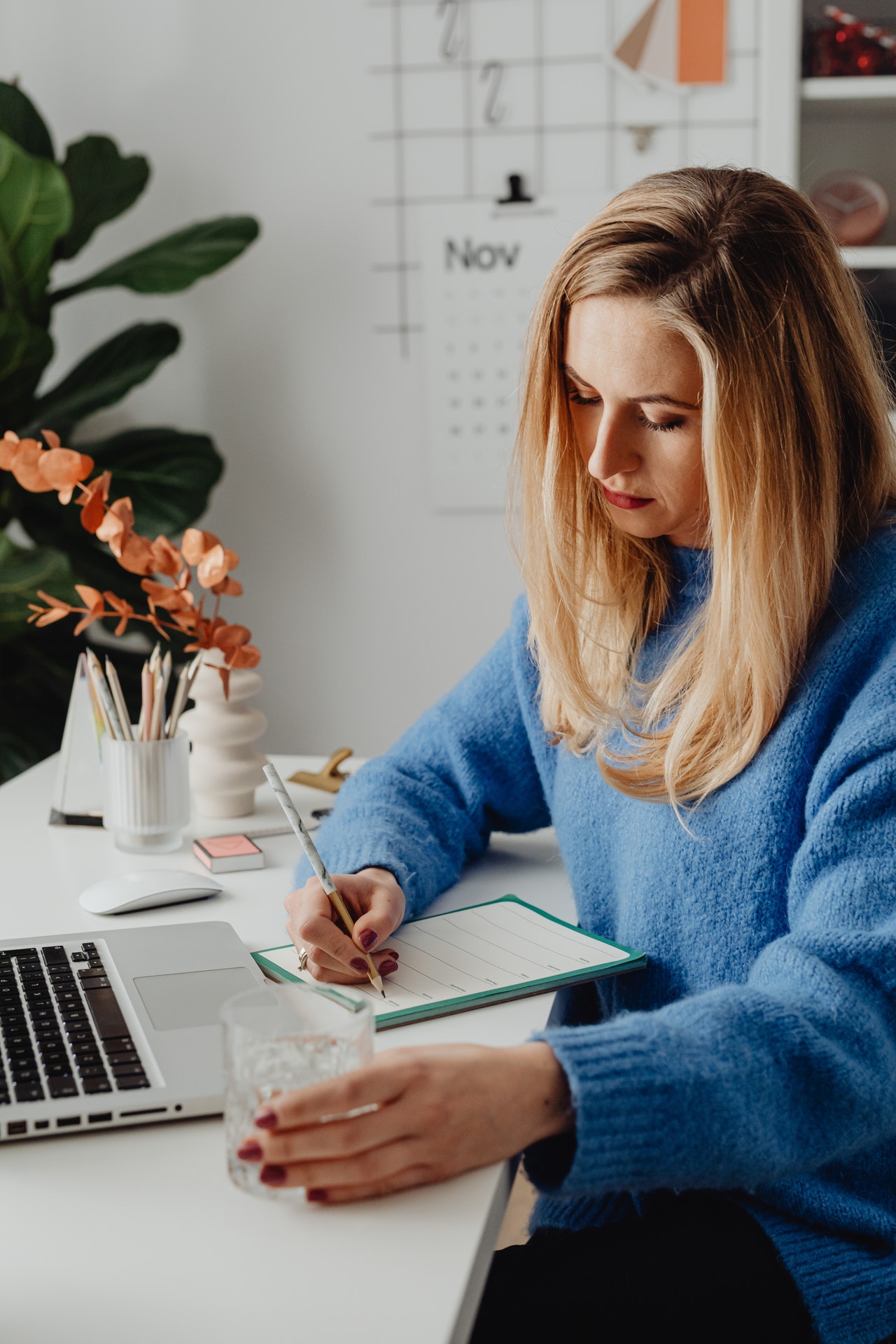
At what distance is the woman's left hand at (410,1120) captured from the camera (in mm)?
656

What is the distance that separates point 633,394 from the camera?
964mm

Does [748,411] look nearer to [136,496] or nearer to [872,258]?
[872,258]

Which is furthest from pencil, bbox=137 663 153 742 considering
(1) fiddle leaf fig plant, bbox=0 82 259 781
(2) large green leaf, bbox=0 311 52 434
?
(2) large green leaf, bbox=0 311 52 434

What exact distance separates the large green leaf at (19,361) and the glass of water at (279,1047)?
168cm

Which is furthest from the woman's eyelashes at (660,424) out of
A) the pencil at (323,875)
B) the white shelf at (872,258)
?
the white shelf at (872,258)

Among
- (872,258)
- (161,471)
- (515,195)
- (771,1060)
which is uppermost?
(515,195)

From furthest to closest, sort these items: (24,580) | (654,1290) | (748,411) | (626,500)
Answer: (24,580), (626,500), (748,411), (654,1290)

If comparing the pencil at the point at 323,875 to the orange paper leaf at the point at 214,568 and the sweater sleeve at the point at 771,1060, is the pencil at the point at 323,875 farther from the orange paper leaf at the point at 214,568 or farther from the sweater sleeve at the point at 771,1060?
the orange paper leaf at the point at 214,568

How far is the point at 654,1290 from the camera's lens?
0.81m

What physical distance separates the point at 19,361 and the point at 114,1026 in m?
1.57

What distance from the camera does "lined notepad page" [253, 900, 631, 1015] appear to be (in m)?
0.91

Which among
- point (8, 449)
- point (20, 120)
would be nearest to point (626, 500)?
point (8, 449)

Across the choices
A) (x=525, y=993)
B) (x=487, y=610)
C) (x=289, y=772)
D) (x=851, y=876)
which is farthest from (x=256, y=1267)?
(x=487, y=610)

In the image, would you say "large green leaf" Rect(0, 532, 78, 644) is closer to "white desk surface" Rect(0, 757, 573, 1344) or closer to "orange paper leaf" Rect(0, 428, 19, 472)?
"orange paper leaf" Rect(0, 428, 19, 472)
